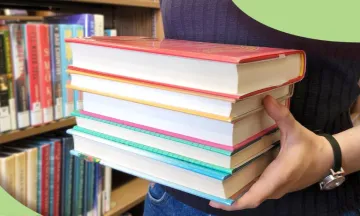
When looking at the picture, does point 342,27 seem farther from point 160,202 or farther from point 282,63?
point 160,202

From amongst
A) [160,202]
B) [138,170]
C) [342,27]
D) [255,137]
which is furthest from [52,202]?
[342,27]

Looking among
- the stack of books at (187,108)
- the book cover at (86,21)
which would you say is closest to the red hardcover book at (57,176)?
the book cover at (86,21)

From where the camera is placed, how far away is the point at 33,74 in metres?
0.98

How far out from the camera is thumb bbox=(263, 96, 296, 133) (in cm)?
39

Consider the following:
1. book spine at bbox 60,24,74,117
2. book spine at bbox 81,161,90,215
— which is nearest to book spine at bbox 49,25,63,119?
book spine at bbox 60,24,74,117

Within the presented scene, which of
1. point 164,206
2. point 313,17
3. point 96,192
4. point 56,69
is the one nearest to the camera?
point 313,17

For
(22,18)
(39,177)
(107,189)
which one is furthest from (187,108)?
(107,189)

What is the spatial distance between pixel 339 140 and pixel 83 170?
2.98 ft

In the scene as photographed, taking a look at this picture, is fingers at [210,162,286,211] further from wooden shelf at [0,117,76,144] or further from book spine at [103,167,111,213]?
book spine at [103,167,111,213]

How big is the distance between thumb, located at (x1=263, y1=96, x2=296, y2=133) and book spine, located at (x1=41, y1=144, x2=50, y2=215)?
80 cm

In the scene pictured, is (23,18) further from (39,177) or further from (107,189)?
(107,189)

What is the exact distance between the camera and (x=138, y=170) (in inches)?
18.6

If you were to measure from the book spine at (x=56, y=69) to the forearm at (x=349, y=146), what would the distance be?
80cm

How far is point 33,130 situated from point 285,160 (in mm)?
771
